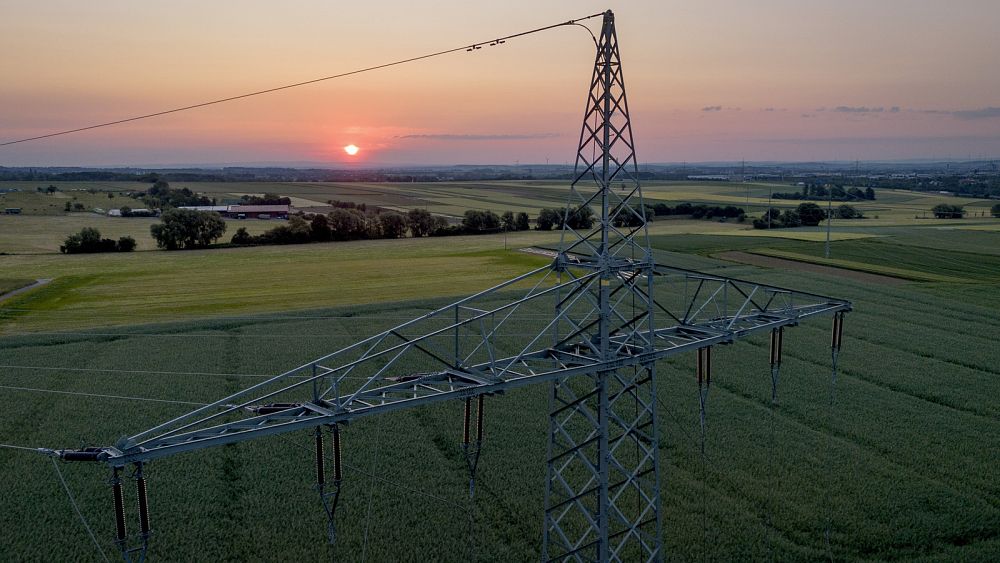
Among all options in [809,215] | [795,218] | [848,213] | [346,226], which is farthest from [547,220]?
[848,213]

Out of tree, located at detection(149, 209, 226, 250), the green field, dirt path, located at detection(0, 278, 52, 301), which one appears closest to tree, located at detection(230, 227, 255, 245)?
tree, located at detection(149, 209, 226, 250)

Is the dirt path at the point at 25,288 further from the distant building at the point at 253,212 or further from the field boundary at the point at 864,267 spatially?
the field boundary at the point at 864,267

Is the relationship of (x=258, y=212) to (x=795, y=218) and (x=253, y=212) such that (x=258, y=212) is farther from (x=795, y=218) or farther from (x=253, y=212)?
(x=795, y=218)

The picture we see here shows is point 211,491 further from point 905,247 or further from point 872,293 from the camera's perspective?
point 905,247

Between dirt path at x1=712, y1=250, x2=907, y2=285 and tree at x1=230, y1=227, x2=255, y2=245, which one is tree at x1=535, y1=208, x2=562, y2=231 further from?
tree at x1=230, y1=227, x2=255, y2=245

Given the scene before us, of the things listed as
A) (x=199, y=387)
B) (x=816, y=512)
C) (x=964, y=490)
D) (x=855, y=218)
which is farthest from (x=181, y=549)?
(x=855, y=218)
